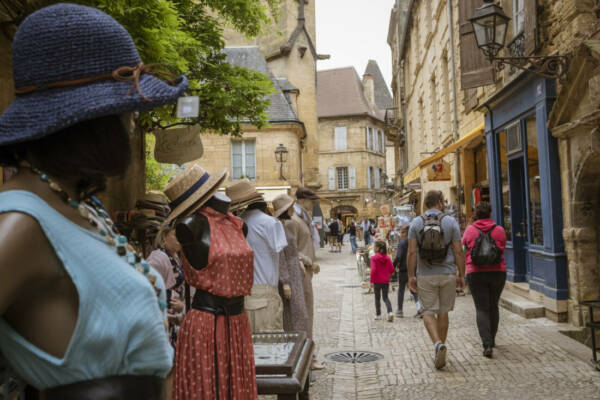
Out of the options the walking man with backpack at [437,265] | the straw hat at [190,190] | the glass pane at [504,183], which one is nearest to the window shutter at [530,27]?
the glass pane at [504,183]

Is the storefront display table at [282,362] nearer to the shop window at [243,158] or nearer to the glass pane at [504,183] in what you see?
the glass pane at [504,183]

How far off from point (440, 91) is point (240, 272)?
1540 centimetres

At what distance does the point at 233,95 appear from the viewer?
9.25 m

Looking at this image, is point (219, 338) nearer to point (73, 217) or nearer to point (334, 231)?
point (73, 217)

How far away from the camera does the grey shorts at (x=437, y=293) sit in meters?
6.21

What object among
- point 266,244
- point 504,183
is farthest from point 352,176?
point 266,244

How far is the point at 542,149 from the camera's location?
9008 mm

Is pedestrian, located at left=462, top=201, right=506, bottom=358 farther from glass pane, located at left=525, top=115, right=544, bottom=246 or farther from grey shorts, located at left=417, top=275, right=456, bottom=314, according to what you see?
glass pane, located at left=525, top=115, right=544, bottom=246

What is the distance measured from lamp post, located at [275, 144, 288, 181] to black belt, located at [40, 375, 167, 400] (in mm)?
23250

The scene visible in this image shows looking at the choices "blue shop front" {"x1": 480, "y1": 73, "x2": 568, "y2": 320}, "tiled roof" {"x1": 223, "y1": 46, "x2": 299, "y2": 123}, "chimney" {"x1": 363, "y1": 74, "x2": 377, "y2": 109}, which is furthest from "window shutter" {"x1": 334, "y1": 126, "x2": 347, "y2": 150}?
"blue shop front" {"x1": 480, "y1": 73, "x2": 568, "y2": 320}

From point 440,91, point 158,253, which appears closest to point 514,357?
point 158,253

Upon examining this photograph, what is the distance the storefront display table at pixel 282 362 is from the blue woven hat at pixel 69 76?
2438mm

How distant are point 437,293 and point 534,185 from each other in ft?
15.6

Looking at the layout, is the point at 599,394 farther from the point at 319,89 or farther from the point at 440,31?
the point at 319,89
